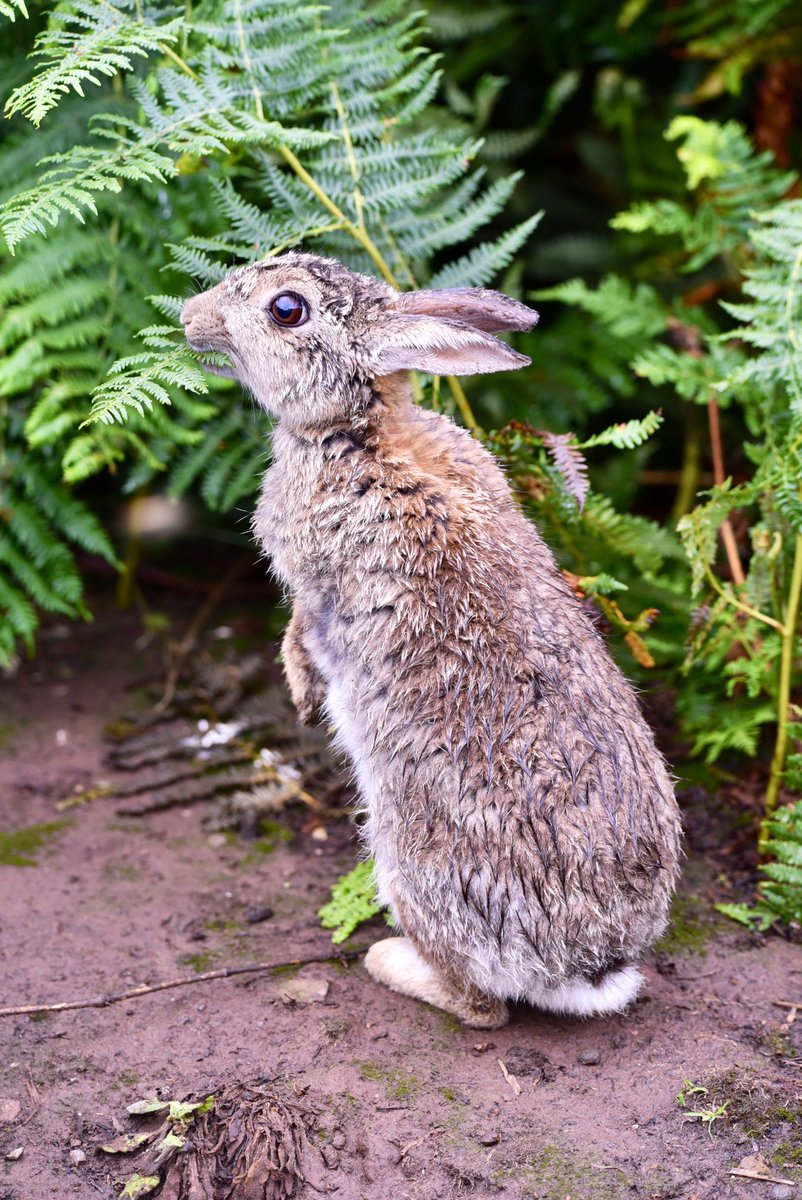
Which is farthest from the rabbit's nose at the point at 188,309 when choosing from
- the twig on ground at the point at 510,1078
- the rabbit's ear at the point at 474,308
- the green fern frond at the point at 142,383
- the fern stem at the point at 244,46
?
the twig on ground at the point at 510,1078

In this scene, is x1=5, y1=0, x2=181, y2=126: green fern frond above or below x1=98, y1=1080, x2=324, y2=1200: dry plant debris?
above

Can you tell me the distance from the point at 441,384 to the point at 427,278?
22.2 inches

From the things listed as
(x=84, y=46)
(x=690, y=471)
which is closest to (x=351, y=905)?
(x=84, y=46)

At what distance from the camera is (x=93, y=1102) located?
3469mm

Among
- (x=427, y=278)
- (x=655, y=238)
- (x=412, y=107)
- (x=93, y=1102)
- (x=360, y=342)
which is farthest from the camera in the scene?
(x=655, y=238)

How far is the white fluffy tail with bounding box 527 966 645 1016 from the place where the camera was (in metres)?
3.73

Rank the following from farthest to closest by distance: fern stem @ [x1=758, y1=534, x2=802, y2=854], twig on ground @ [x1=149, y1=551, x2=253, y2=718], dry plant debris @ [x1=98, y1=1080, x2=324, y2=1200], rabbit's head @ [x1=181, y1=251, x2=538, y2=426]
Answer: twig on ground @ [x1=149, y1=551, x2=253, y2=718]
fern stem @ [x1=758, y1=534, x2=802, y2=854]
rabbit's head @ [x1=181, y1=251, x2=538, y2=426]
dry plant debris @ [x1=98, y1=1080, x2=324, y2=1200]

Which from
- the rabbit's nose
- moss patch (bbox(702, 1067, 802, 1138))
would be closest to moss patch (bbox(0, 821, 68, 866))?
the rabbit's nose

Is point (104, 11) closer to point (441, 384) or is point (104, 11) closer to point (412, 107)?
point (412, 107)

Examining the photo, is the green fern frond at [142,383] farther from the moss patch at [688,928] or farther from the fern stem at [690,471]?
the fern stem at [690,471]

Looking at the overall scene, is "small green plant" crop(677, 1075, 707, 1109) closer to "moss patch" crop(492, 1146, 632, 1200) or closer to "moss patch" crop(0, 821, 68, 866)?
"moss patch" crop(492, 1146, 632, 1200)

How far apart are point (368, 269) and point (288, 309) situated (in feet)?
3.28

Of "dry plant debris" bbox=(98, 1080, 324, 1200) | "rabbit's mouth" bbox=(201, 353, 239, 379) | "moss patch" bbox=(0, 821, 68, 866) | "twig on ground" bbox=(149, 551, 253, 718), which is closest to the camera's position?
"dry plant debris" bbox=(98, 1080, 324, 1200)

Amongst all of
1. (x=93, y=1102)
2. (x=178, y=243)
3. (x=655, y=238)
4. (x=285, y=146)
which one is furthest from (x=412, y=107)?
(x=93, y=1102)
